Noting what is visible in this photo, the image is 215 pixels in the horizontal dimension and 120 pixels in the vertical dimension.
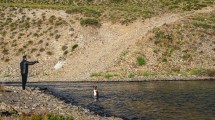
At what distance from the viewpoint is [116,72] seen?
231 feet

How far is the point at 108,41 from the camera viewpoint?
3278 inches

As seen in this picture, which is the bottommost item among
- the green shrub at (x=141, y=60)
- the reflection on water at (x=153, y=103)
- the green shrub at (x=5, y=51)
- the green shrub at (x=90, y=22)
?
the reflection on water at (x=153, y=103)

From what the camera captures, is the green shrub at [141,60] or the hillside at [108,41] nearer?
the hillside at [108,41]

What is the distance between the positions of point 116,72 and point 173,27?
19170 mm

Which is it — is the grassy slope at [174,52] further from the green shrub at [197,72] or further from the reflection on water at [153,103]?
the reflection on water at [153,103]

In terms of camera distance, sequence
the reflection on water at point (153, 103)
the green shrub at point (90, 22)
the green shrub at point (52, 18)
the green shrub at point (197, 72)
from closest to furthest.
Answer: the reflection on water at point (153, 103) → the green shrub at point (197, 72) → the green shrub at point (90, 22) → the green shrub at point (52, 18)

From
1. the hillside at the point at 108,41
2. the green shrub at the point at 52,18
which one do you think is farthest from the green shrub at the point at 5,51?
the green shrub at the point at 52,18

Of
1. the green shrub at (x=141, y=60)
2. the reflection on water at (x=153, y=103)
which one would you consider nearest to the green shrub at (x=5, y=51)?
the green shrub at (x=141, y=60)

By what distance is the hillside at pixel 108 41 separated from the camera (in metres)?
71.9

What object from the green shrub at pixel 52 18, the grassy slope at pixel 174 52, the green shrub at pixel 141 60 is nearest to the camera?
the grassy slope at pixel 174 52

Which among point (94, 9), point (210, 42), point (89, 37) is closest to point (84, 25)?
point (89, 37)

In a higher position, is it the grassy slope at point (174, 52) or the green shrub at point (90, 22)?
the green shrub at point (90, 22)

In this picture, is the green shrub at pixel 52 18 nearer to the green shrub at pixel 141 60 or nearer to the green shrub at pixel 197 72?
the green shrub at pixel 141 60

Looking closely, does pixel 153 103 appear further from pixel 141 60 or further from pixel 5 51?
pixel 5 51
